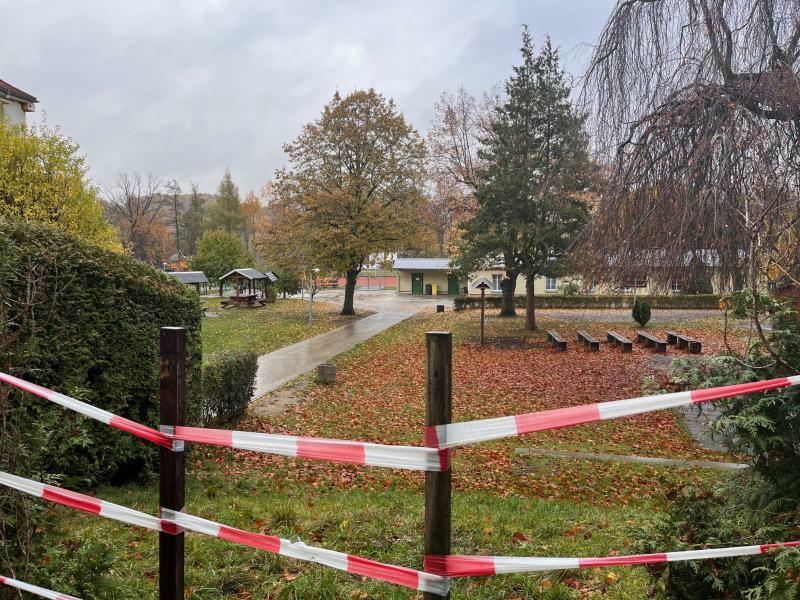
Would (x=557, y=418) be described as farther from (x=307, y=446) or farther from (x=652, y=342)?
(x=652, y=342)

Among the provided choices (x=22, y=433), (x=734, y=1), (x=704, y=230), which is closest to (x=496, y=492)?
(x=704, y=230)

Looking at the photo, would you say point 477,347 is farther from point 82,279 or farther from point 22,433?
point 22,433

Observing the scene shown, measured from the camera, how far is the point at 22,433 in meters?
2.55

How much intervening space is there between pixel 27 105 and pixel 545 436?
26.6m

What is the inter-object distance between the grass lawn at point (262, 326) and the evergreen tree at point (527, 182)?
782cm

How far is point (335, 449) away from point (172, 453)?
0.69 metres

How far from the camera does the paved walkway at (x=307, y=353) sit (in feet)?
44.0

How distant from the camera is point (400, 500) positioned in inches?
230

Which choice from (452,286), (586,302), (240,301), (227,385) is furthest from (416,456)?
(452,286)

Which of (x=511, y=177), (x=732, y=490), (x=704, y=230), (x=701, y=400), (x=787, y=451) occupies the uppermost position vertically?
(x=511, y=177)

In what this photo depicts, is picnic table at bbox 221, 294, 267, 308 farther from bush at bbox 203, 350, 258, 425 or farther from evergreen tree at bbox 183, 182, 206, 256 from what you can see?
evergreen tree at bbox 183, 182, 206, 256

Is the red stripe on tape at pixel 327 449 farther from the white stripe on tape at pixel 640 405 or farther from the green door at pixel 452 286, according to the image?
the green door at pixel 452 286

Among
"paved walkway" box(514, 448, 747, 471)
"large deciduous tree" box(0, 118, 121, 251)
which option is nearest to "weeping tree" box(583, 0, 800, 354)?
"paved walkway" box(514, 448, 747, 471)

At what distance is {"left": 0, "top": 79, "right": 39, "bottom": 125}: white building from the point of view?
22781 millimetres
